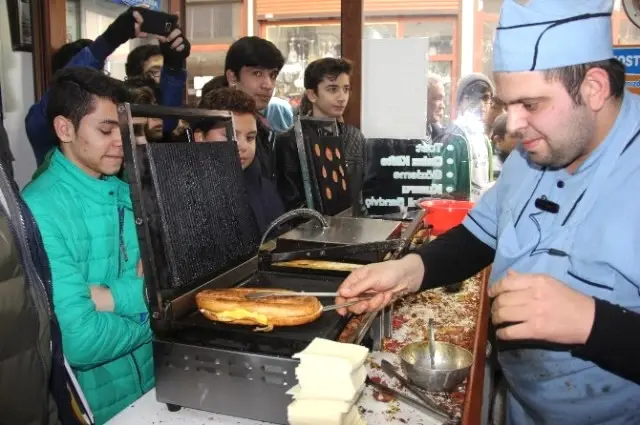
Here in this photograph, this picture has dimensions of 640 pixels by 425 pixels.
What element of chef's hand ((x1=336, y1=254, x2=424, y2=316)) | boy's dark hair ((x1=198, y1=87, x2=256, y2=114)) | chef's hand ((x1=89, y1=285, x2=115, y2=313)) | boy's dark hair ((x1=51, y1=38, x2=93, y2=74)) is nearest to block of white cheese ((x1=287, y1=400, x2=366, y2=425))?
chef's hand ((x1=336, y1=254, x2=424, y2=316))

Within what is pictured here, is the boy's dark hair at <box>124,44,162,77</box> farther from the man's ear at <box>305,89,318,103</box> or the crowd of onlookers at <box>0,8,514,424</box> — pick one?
the man's ear at <box>305,89,318,103</box>

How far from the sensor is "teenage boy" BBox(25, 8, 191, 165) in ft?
7.43

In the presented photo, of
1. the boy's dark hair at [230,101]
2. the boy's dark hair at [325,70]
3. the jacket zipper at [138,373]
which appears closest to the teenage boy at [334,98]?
the boy's dark hair at [325,70]

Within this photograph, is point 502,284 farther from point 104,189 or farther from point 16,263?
point 104,189

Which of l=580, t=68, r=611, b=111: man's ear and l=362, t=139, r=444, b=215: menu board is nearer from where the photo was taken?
l=580, t=68, r=611, b=111: man's ear

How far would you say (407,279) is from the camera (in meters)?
1.62

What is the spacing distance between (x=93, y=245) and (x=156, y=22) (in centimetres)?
139

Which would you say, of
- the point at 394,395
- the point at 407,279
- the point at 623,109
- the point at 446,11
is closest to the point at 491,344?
the point at 407,279

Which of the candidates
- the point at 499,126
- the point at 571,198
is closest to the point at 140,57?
the point at 499,126

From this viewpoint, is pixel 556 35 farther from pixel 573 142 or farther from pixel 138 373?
pixel 138 373

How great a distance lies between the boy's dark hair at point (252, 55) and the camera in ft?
10.1

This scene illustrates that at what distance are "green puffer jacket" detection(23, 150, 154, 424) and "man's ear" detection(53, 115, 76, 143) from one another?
0.08 meters

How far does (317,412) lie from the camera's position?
1.07 m

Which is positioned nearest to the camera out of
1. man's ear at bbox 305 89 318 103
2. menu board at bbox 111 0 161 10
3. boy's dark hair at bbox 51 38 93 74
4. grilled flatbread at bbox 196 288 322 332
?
grilled flatbread at bbox 196 288 322 332
